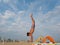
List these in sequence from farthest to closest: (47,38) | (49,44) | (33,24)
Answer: (33,24)
(47,38)
(49,44)

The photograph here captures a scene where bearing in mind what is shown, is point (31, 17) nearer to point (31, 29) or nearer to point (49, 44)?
point (31, 29)

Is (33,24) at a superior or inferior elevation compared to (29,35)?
superior

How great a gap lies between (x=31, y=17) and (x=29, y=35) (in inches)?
151

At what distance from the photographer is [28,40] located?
30.2 metres

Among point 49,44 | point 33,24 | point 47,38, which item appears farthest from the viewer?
point 33,24

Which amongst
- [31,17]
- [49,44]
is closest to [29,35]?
[31,17]

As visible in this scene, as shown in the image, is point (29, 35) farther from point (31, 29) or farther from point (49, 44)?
point (49, 44)

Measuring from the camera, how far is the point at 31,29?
30000 mm

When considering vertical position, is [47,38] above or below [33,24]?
below

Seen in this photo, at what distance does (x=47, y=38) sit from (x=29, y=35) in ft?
42.8

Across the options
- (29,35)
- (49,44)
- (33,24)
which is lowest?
(49,44)

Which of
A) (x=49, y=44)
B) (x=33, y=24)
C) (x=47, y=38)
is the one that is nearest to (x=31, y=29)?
(x=33, y=24)

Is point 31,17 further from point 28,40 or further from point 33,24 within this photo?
point 28,40

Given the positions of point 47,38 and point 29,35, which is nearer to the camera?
point 47,38
